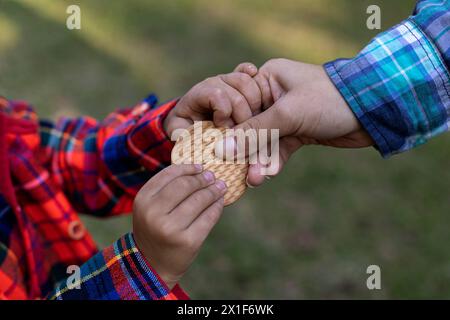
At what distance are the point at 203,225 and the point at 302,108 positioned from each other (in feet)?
0.71

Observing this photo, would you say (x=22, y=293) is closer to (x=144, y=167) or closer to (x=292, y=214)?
(x=144, y=167)

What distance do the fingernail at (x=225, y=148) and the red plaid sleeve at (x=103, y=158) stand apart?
0.15 meters

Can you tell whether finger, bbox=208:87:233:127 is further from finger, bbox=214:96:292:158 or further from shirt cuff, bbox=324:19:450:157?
shirt cuff, bbox=324:19:450:157

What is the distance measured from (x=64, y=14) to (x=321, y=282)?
5.45 feet

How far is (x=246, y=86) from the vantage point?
0.82 m

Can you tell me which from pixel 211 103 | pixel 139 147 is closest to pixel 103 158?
pixel 139 147

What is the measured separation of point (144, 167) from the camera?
937 mm

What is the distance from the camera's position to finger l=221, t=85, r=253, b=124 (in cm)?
80

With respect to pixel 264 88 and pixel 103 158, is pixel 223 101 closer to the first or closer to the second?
pixel 264 88

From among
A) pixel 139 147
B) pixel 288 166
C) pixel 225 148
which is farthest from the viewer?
pixel 288 166

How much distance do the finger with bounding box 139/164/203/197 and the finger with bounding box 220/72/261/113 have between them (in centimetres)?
15

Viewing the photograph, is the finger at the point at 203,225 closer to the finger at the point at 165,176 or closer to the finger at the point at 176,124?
the finger at the point at 165,176

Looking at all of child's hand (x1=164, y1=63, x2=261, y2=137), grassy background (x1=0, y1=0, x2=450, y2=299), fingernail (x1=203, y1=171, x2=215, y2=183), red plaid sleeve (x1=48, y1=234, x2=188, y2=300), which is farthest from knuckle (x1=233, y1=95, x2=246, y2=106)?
grassy background (x1=0, y1=0, x2=450, y2=299)
